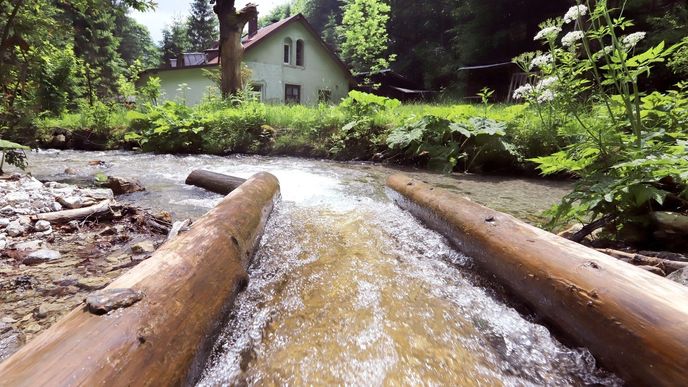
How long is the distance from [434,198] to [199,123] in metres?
8.62

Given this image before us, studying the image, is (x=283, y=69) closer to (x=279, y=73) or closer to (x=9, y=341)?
(x=279, y=73)

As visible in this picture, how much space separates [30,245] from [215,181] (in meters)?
2.41

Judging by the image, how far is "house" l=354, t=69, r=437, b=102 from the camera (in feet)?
86.4

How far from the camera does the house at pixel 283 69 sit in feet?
75.0

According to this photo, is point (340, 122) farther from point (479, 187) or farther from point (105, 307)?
point (105, 307)

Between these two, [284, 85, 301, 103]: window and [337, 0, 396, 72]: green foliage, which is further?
[337, 0, 396, 72]: green foliage

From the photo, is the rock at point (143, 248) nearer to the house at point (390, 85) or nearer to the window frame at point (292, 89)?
the window frame at point (292, 89)

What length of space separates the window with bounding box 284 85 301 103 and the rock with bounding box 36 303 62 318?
2396 cm

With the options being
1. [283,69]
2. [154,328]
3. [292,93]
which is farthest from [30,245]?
[292,93]

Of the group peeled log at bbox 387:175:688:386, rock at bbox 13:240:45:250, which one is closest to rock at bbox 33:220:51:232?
rock at bbox 13:240:45:250

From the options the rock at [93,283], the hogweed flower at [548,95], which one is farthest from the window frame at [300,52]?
the rock at [93,283]

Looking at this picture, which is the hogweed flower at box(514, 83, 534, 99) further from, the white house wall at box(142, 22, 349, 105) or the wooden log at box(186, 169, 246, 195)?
the white house wall at box(142, 22, 349, 105)

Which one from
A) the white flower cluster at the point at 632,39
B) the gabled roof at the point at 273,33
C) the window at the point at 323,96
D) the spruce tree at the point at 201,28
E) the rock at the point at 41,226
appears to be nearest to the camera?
the white flower cluster at the point at 632,39

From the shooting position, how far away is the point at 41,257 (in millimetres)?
2477
